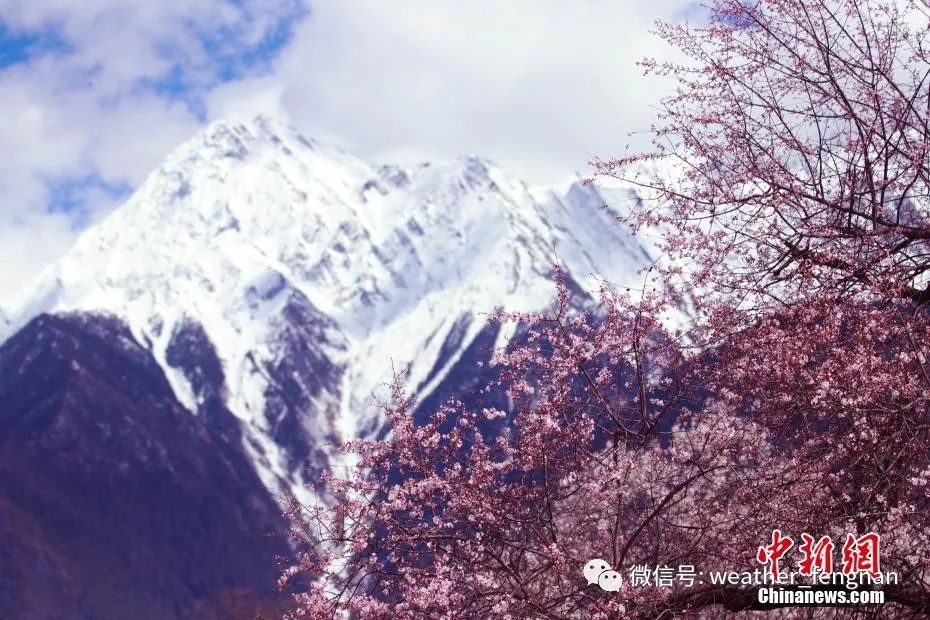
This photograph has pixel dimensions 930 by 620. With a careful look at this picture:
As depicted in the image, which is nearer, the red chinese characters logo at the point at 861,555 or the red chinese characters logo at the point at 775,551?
the red chinese characters logo at the point at 861,555

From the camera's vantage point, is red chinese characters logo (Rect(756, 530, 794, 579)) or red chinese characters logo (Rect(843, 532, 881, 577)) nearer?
red chinese characters logo (Rect(843, 532, 881, 577))

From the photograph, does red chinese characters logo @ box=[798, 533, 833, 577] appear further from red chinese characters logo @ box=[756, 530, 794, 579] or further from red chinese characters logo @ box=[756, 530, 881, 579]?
red chinese characters logo @ box=[756, 530, 794, 579]

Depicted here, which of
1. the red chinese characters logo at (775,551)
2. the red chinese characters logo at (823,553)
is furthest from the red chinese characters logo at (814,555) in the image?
the red chinese characters logo at (775,551)

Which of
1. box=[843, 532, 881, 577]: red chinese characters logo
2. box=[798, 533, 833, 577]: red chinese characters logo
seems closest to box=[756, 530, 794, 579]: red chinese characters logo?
box=[798, 533, 833, 577]: red chinese characters logo

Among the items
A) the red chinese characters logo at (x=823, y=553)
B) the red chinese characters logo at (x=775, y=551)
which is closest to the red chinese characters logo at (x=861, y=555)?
the red chinese characters logo at (x=823, y=553)

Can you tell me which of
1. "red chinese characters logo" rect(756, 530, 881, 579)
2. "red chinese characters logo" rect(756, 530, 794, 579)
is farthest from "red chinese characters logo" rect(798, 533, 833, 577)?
"red chinese characters logo" rect(756, 530, 794, 579)

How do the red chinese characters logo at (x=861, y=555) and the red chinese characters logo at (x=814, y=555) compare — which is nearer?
the red chinese characters logo at (x=861, y=555)

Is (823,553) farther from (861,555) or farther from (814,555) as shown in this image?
(861,555)

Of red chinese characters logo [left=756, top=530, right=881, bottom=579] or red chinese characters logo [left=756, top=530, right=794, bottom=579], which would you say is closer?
red chinese characters logo [left=756, top=530, right=881, bottom=579]

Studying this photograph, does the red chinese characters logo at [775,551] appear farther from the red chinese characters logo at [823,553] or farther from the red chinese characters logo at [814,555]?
the red chinese characters logo at [814,555]

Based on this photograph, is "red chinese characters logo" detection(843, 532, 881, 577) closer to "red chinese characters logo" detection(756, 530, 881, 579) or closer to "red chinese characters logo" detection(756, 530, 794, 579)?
"red chinese characters logo" detection(756, 530, 881, 579)

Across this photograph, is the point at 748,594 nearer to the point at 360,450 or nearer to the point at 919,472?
the point at 919,472

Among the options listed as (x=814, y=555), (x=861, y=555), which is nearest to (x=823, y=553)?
(x=814, y=555)

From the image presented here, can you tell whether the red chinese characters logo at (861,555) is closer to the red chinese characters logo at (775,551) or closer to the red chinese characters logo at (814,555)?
the red chinese characters logo at (814,555)
